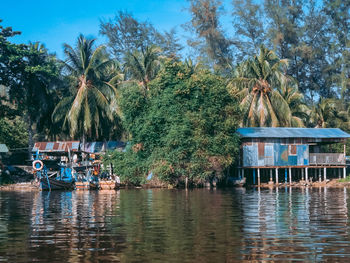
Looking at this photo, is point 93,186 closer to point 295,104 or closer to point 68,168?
point 68,168

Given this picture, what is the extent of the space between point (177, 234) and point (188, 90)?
86.7 feet

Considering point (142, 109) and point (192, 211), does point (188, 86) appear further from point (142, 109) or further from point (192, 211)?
point (192, 211)

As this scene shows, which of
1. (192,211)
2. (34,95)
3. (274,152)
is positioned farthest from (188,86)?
(192,211)

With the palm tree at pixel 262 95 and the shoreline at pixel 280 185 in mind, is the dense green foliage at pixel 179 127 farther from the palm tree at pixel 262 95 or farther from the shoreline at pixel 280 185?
the palm tree at pixel 262 95

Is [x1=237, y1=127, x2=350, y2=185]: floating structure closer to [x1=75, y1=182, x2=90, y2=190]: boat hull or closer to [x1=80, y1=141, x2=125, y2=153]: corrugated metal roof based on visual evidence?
[x1=80, y1=141, x2=125, y2=153]: corrugated metal roof

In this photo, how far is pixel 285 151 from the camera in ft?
144

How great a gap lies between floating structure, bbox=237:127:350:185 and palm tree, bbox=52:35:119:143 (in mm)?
12933

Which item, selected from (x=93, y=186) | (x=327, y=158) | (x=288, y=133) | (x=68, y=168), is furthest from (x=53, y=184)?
(x=327, y=158)

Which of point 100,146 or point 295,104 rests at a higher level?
point 295,104

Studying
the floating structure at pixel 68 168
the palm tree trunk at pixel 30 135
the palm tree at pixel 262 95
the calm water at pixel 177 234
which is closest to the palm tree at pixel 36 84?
the palm tree trunk at pixel 30 135

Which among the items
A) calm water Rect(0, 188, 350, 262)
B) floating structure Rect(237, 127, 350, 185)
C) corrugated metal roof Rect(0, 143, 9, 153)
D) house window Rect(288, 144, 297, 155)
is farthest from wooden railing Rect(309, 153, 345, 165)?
corrugated metal roof Rect(0, 143, 9, 153)

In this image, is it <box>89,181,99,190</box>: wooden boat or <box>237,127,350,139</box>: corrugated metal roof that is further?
<box>237,127,350,139</box>: corrugated metal roof

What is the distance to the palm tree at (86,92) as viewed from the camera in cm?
4598

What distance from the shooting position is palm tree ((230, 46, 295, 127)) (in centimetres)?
4781
